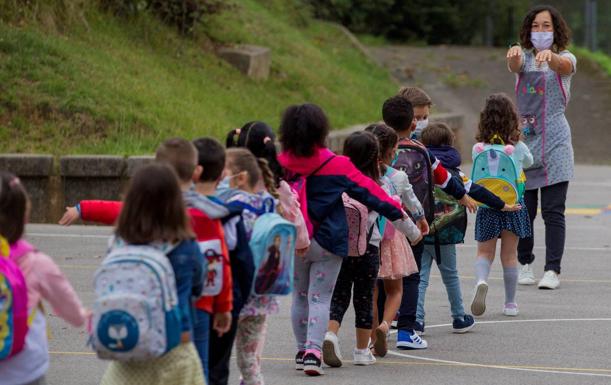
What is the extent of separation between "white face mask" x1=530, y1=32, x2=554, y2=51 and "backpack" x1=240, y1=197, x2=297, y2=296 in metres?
5.28

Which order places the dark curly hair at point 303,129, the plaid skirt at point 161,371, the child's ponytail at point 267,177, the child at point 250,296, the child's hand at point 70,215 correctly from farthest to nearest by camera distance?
the dark curly hair at point 303,129, the child's ponytail at point 267,177, the child at point 250,296, the child's hand at point 70,215, the plaid skirt at point 161,371

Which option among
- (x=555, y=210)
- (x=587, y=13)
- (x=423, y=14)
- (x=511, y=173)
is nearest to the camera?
A: (x=511, y=173)

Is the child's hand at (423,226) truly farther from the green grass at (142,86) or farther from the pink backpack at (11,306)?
the green grass at (142,86)

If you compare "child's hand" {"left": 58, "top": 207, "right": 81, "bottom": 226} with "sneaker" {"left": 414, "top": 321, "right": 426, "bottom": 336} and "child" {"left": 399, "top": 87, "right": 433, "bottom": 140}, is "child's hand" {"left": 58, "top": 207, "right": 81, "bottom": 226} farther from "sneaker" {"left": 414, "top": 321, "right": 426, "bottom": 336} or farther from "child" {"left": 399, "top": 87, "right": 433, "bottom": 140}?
"sneaker" {"left": 414, "top": 321, "right": 426, "bottom": 336}

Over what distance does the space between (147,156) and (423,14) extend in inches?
859

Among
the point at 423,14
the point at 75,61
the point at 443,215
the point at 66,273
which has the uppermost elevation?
the point at 423,14

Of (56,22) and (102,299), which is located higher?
(56,22)

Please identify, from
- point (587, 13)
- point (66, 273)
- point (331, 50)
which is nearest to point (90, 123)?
point (66, 273)

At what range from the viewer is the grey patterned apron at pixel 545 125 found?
11391 millimetres

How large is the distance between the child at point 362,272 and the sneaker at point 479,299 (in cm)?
172

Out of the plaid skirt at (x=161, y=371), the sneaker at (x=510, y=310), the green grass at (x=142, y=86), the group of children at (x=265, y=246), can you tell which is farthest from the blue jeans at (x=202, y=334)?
the green grass at (x=142, y=86)

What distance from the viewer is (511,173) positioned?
32.5 ft

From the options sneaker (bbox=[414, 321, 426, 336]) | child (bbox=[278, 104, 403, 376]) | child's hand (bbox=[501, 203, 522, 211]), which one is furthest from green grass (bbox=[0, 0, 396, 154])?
child (bbox=[278, 104, 403, 376])

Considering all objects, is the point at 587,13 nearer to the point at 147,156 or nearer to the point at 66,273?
the point at 147,156
